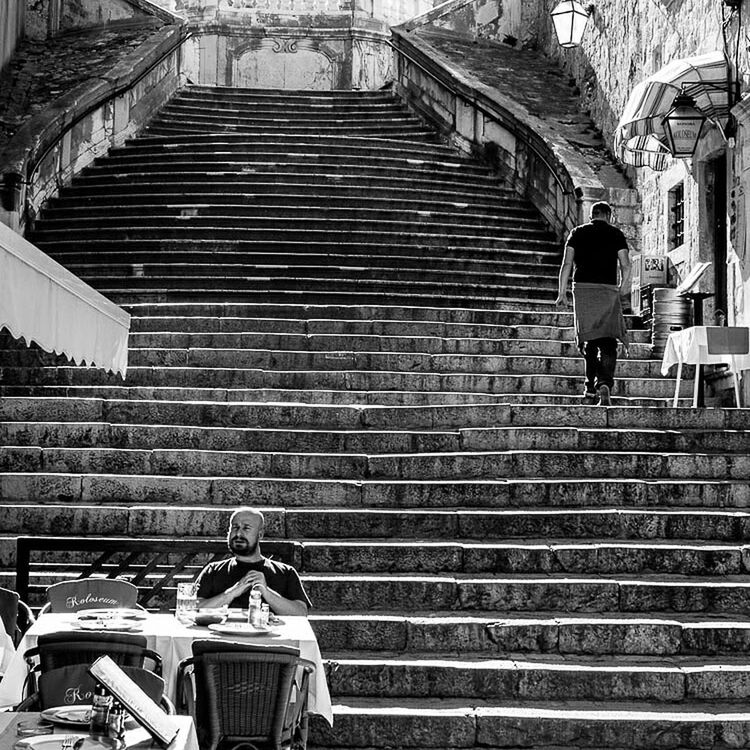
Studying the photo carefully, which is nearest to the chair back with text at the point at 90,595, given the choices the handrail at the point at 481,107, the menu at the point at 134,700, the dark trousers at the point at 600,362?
the menu at the point at 134,700

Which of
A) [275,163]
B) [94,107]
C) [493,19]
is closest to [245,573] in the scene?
[275,163]

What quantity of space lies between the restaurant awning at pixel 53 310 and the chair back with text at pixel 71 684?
1914 millimetres

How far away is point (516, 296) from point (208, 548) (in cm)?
720

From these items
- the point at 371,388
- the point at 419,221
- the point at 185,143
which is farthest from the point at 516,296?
the point at 185,143

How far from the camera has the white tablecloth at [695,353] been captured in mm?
10117

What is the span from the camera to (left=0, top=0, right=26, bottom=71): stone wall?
1888cm

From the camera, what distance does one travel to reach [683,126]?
41.2 ft

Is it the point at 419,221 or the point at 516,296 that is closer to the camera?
the point at 516,296

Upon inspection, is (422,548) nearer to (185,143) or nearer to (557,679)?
(557,679)

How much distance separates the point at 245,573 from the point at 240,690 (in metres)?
1.32

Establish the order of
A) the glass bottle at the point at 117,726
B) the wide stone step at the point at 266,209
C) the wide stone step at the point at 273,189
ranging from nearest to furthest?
the glass bottle at the point at 117,726, the wide stone step at the point at 266,209, the wide stone step at the point at 273,189

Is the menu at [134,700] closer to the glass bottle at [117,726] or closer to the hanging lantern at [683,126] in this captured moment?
the glass bottle at [117,726]

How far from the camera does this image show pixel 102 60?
19.0m

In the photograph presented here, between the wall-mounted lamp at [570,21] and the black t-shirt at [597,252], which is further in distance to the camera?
the wall-mounted lamp at [570,21]
